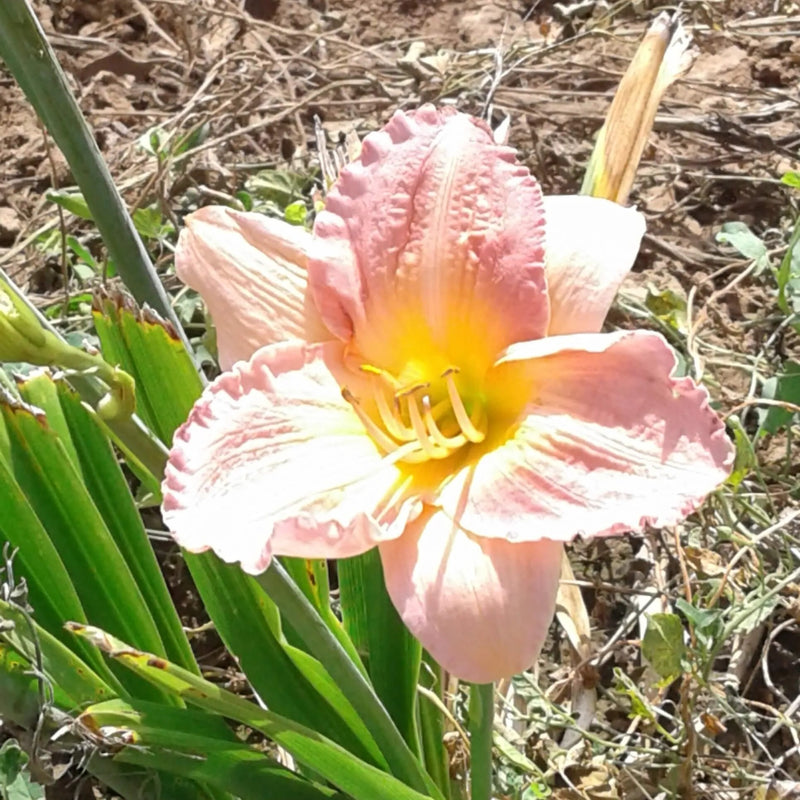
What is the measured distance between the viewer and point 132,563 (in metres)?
0.96

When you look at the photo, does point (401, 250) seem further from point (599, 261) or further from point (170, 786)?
point (170, 786)

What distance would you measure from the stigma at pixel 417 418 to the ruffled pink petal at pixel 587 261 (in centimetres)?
9

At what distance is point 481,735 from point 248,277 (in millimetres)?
391

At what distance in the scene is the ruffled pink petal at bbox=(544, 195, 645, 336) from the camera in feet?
2.22

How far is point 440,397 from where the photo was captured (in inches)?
30.9

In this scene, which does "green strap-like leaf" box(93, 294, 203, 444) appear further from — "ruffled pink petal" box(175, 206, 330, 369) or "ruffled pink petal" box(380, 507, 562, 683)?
"ruffled pink petal" box(380, 507, 562, 683)

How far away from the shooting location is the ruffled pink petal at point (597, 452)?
1.92ft

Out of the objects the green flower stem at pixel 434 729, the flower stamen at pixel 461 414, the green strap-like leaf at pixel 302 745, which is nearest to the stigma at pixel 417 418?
the flower stamen at pixel 461 414

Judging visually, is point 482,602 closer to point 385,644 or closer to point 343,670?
point 343,670

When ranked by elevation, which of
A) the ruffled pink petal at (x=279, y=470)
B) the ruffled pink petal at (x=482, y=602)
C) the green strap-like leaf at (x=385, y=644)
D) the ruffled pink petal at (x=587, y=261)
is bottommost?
the green strap-like leaf at (x=385, y=644)

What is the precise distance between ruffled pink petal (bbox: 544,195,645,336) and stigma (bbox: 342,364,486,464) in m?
0.09

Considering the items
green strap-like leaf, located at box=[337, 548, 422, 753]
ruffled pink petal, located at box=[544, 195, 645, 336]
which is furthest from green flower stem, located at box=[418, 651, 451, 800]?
ruffled pink petal, located at box=[544, 195, 645, 336]

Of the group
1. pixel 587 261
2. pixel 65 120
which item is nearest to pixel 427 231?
pixel 587 261

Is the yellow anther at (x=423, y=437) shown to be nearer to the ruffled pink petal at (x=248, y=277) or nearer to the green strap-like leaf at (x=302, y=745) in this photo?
the ruffled pink petal at (x=248, y=277)
